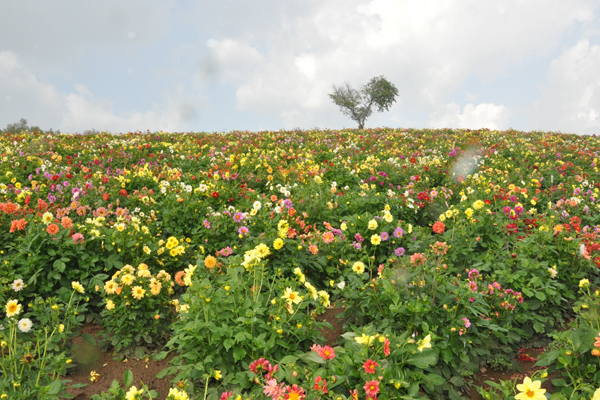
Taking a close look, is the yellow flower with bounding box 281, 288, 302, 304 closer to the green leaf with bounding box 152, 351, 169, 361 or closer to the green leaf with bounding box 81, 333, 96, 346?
the green leaf with bounding box 152, 351, 169, 361

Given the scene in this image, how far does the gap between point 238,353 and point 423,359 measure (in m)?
1.31

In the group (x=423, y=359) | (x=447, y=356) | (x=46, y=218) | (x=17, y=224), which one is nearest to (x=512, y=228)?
(x=447, y=356)

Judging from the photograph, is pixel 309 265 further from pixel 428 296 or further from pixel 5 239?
pixel 5 239

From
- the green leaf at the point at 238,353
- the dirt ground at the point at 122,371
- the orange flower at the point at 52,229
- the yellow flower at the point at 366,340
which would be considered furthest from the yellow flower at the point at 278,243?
the orange flower at the point at 52,229

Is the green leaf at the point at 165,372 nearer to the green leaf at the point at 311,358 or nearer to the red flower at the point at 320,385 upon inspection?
the green leaf at the point at 311,358

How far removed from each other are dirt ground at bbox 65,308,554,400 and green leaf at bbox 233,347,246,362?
751mm

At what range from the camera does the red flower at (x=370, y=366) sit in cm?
229

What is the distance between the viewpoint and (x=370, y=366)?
2307 millimetres

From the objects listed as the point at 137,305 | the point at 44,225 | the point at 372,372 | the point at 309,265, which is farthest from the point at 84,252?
the point at 372,372

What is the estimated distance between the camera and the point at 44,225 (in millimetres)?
4047

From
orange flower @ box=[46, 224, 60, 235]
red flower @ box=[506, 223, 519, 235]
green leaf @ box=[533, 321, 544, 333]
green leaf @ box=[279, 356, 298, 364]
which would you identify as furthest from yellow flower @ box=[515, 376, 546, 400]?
orange flower @ box=[46, 224, 60, 235]

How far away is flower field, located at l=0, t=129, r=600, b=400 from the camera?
2625 millimetres

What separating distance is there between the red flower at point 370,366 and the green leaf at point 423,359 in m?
0.40

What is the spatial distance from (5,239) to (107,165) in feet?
15.4
